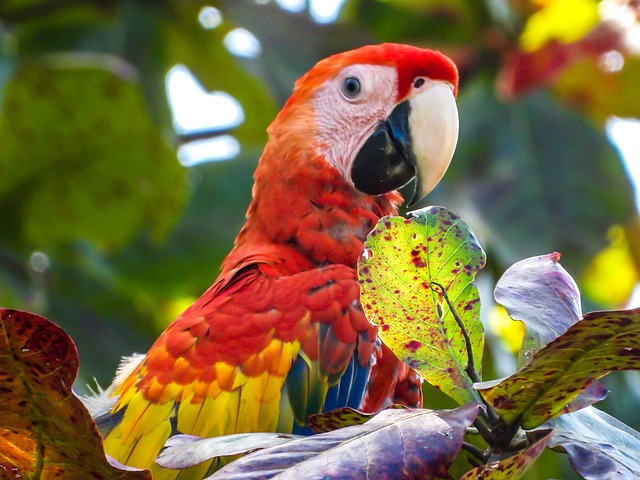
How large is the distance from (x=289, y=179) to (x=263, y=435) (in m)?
1.01

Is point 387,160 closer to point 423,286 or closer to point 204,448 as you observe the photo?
point 423,286

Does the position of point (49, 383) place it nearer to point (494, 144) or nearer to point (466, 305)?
point (466, 305)

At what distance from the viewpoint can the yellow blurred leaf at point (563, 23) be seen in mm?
2973

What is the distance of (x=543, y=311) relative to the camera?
2.50ft

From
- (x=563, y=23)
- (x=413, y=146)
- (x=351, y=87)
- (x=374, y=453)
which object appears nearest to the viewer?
(x=374, y=453)

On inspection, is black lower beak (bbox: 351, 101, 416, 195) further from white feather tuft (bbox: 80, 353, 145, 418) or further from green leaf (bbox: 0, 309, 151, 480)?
green leaf (bbox: 0, 309, 151, 480)

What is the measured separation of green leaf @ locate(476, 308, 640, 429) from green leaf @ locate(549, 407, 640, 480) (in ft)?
0.07

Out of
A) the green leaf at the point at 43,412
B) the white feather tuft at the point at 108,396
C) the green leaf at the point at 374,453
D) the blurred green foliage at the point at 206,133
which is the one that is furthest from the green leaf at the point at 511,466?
the blurred green foliage at the point at 206,133

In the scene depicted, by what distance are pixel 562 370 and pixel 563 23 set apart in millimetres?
2542

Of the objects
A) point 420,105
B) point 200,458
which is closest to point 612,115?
point 420,105

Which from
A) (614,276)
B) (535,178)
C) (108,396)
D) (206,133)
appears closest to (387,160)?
(108,396)

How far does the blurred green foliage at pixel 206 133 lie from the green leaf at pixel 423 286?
1.67m

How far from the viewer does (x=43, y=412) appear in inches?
28.2

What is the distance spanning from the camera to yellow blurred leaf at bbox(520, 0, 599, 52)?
9.75 feet
